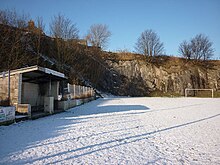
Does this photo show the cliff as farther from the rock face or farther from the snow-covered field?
the snow-covered field

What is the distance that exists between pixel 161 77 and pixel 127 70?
27.2 ft

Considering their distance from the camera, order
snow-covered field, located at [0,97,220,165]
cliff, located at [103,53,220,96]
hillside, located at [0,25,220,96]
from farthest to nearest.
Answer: cliff, located at [103,53,220,96] < hillside, located at [0,25,220,96] < snow-covered field, located at [0,97,220,165]

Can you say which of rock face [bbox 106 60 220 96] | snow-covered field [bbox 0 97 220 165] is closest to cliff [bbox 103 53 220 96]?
rock face [bbox 106 60 220 96]

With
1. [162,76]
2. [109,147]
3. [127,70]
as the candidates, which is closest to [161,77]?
[162,76]

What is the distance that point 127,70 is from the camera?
146ft

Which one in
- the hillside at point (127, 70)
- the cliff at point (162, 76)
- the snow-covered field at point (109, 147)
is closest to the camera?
the snow-covered field at point (109, 147)

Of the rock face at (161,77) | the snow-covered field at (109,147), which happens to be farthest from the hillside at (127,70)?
Result: the snow-covered field at (109,147)

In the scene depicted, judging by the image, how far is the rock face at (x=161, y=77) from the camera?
4291 cm

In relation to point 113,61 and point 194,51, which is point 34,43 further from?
point 194,51

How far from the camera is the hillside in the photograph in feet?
105

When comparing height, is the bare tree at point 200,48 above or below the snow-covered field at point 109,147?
above

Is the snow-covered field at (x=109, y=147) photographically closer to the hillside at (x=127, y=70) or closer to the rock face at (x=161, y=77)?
the hillside at (x=127, y=70)

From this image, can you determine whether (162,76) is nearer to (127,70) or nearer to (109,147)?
(127,70)

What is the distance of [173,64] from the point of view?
4738cm
